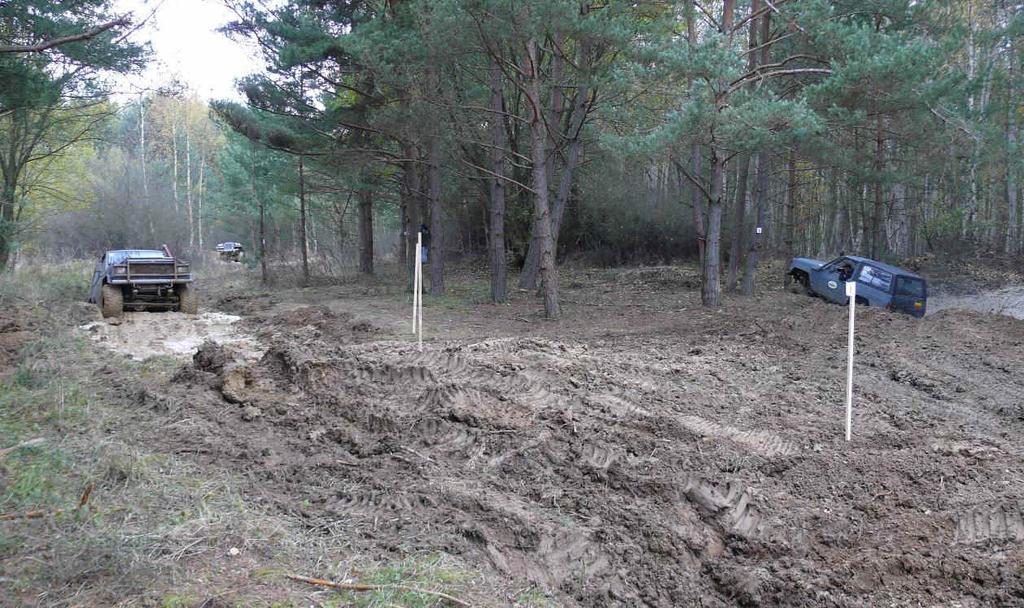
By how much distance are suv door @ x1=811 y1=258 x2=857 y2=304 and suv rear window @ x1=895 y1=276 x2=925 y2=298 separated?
102 cm

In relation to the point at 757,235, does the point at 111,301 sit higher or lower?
lower

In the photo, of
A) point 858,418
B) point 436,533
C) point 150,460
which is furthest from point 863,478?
point 150,460

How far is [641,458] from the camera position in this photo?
20.5ft

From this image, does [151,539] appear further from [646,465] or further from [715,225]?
[715,225]

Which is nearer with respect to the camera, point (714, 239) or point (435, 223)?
point (714, 239)

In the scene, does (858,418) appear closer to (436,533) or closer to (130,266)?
(436,533)

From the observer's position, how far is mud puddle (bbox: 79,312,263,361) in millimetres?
12263

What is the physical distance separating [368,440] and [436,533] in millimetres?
2311

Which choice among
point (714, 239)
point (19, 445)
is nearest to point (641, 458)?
point (19, 445)

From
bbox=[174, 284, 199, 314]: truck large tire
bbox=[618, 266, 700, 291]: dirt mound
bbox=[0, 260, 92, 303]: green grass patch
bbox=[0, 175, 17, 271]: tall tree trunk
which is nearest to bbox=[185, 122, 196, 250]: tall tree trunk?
bbox=[0, 260, 92, 303]: green grass patch

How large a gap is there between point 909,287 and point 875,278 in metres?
0.76

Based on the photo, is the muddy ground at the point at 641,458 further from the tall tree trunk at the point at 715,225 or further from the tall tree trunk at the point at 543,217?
the tall tree trunk at the point at 715,225

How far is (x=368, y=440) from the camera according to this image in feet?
22.6

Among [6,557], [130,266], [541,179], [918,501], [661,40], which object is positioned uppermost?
[661,40]
